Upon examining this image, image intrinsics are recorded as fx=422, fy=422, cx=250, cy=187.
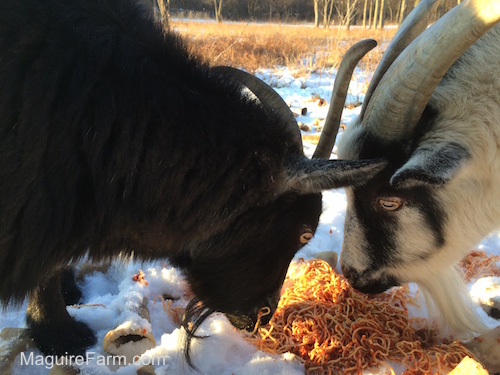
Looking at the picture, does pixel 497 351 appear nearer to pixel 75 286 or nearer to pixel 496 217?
pixel 496 217

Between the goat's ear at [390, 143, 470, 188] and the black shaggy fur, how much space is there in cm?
48

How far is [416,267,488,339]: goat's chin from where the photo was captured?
2.77m

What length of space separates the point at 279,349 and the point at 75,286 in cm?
167

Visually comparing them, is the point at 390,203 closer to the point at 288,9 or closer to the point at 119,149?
the point at 119,149

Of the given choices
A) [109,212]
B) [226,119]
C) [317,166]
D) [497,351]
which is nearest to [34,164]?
[109,212]

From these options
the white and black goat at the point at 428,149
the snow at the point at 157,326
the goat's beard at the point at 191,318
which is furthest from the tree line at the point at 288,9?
the goat's beard at the point at 191,318

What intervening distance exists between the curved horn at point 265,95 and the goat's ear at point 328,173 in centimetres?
22

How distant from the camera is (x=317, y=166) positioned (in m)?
1.80

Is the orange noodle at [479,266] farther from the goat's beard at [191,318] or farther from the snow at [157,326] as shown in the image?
the goat's beard at [191,318]

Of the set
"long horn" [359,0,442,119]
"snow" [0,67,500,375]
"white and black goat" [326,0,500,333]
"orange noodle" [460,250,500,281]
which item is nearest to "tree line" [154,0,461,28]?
"orange noodle" [460,250,500,281]

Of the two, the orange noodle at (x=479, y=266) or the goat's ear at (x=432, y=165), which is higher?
the goat's ear at (x=432, y=165)

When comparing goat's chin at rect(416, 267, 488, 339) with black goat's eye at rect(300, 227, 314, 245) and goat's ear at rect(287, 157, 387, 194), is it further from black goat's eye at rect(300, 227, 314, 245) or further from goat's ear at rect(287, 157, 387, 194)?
goat's ear at rect(287, 157, 387, 194)

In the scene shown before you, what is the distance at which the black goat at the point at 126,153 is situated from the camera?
167 cm

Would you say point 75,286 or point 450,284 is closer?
point 450,284
